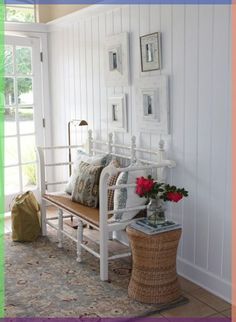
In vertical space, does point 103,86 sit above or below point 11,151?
above

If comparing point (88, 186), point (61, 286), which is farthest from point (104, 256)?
point (88, 186)

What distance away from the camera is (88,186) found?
3326 millimetres

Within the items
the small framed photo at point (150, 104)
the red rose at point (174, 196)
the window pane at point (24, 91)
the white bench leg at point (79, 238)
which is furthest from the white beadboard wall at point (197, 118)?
the window pane at point (24, 91)

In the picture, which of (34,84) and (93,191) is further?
(34,84)

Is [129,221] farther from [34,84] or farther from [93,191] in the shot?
[34,84]

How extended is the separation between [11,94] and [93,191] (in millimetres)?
1886

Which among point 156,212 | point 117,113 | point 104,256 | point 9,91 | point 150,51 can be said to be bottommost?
point 104,256

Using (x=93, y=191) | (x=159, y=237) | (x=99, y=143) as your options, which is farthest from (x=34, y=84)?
(x=159, y=237)

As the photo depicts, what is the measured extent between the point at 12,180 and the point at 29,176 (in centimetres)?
21

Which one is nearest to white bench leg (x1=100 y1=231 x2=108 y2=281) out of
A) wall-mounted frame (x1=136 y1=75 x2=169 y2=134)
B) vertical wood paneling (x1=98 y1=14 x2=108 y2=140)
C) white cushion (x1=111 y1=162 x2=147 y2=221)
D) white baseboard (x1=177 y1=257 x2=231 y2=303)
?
white cushion (x1=111 y1=162 x2=147 y2=221)

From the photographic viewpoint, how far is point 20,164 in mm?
4738

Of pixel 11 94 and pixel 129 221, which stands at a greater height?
pixel 11 94

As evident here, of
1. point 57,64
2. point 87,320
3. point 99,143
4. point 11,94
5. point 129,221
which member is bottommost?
point 87,320

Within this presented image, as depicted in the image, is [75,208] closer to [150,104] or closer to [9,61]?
[150,104]
